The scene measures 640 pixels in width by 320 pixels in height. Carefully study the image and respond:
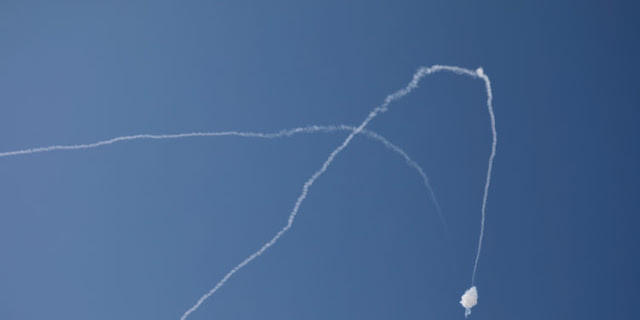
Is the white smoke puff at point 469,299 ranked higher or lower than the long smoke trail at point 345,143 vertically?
lower

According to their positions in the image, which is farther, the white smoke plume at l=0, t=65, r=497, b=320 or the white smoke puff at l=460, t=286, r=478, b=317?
the white smoke puff at l=460, t=286, r=478, b=317

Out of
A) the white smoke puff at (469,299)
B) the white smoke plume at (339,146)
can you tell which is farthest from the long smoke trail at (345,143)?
the white smoke puff at (469,299)

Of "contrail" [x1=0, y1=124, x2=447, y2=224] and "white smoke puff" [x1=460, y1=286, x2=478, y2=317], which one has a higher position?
"contrail" [x1=0, y1=124, x2=447, y2=224]

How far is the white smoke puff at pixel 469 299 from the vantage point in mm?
1572

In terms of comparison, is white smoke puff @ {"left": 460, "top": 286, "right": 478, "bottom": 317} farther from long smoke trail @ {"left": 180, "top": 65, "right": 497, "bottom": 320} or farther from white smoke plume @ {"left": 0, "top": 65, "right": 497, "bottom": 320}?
long smoke trail @ {"left": 180, "top": 65, "right": 497, "bottom": 320}

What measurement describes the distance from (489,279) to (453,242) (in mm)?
126

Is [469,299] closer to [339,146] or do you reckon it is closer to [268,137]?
[339,146]

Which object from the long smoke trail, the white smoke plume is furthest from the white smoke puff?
the long smoke trail

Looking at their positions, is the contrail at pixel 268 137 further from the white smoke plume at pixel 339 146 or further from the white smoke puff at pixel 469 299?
the white smoke puff at pixel 469 299

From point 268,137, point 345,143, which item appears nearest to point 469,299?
point 345,143

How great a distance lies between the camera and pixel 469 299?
1.57 meters

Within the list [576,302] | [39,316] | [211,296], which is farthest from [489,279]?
[39,316]

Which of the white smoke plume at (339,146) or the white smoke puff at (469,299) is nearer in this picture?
the white smoke plume at (339,146)

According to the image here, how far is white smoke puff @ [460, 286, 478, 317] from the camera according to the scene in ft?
5.16
